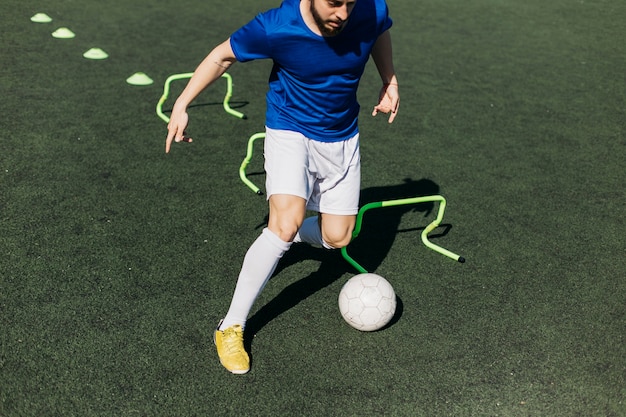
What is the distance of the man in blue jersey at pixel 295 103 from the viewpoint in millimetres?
3426

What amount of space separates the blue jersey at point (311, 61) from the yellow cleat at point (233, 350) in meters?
1.20

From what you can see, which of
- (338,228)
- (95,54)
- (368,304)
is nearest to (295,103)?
(338,228)

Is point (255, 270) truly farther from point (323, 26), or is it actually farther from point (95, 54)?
point (95, 54)

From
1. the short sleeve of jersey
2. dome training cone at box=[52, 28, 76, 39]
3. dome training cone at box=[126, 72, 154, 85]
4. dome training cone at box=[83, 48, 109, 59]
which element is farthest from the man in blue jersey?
dome training cone at box=[52, 28, 76, 39]

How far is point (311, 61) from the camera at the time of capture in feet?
11.5

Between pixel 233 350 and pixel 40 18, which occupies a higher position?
pixel 233 350

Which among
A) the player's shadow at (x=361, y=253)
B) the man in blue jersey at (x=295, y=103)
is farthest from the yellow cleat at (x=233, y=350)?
the player's shadow at (x=361, y=253)

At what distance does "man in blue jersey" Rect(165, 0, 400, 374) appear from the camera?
3426 millimetres

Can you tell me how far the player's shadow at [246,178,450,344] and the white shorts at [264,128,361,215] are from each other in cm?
57

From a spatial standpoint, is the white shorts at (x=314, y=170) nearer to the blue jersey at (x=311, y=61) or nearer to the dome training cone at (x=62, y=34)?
the blue jersey at (x=311, y=61)

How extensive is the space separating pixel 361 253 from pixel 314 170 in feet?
3.51

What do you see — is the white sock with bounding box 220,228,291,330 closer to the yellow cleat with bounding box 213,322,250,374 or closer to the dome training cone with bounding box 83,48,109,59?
the yellow cleat with bounding box 213,322,250,374

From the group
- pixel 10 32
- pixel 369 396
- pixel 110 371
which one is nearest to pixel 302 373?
pixel 369 396

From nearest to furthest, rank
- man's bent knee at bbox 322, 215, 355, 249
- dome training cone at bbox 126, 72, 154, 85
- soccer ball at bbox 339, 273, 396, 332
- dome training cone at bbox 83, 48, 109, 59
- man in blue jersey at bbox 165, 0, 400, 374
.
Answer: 1. man in blue jersey at bbox 165, 0, 400, 374
2. soccer ball at bbox 339, 273, 396, 332
3. man's bent knee at bbox 322, 215, 355, 249
4. dome training cone at bbox 126, 72, 154, 85
5. dome training cone at bbox 83, 48, 109, 59
